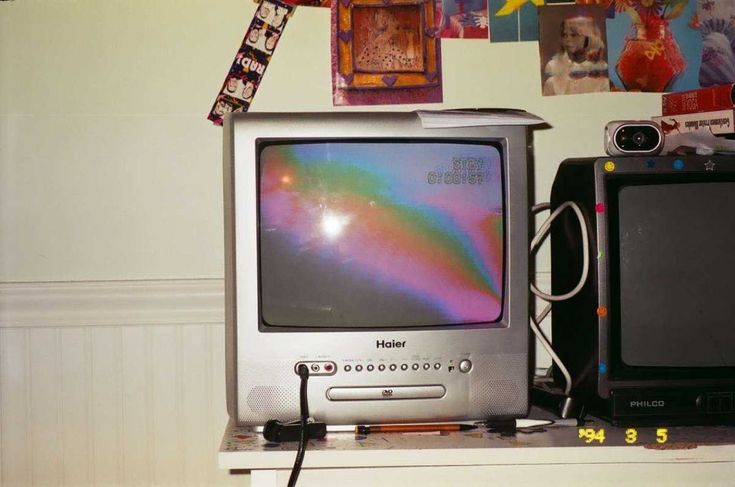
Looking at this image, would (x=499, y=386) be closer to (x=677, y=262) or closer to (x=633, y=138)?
(x=677, y=262)

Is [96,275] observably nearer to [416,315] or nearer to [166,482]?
[166,482]

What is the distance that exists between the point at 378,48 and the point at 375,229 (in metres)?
0.51

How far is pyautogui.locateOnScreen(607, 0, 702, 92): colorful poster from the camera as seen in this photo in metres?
1.60

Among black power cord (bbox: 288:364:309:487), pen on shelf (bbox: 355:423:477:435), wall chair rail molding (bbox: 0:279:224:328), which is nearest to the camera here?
black power cord (bbox: 288:364:309:487)

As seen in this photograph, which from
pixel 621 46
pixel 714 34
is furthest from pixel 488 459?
pixel 714 34

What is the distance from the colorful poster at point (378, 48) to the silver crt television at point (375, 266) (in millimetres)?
391

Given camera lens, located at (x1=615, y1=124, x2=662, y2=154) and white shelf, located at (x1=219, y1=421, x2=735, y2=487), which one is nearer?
white shelf, located at (x1=219, y1=421, x2=735, y2=487)

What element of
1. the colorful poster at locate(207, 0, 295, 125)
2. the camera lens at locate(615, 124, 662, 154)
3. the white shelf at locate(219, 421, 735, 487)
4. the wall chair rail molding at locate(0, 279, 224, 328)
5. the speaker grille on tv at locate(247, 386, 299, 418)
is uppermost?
the colorful poster at locate(207, 0, 295, 125)

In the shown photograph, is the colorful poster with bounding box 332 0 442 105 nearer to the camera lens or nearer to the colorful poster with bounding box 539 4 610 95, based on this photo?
the colorful poster with bounding box 539 4 610 95

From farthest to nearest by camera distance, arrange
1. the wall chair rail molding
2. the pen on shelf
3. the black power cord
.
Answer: the wall chair rail molding → the pen on shelf → the black power cord

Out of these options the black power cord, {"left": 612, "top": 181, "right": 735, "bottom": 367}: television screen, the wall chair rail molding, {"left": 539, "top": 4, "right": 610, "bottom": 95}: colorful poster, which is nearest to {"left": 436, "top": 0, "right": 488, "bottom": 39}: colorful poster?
{"left": 539, "top": 4, "right": 610, "bottom": 95}: colorful poster

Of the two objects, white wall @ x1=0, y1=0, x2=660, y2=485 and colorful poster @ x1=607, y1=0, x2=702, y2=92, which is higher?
colorful poster @ x1=607, y1=0, x2=702, y2=92

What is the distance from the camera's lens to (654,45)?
5.24 feet

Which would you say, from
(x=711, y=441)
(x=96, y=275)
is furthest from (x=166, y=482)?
(x=711, y=441)
